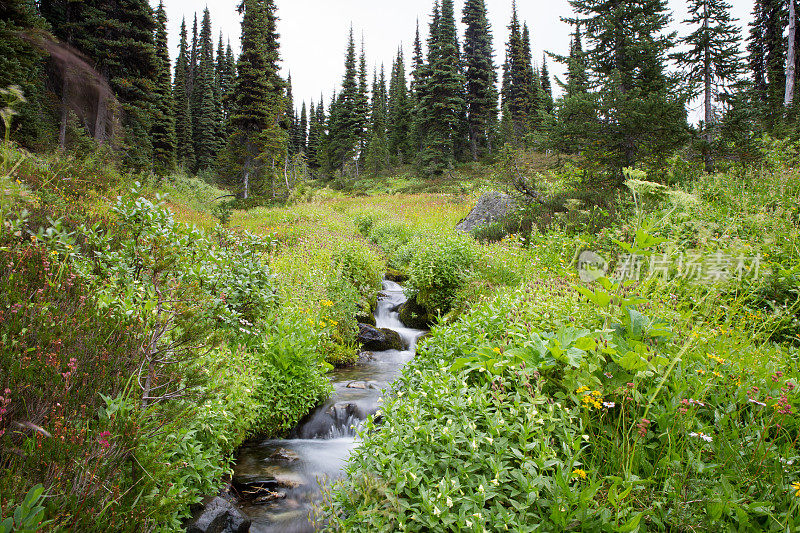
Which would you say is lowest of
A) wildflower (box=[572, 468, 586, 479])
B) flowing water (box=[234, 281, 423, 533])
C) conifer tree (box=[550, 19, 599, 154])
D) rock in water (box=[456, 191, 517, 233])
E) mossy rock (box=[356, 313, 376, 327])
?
flowing water (box=[234, 281, 423, 533])

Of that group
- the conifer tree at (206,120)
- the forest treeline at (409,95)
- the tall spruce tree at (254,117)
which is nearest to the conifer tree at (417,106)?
the forest treeline at (409,95)

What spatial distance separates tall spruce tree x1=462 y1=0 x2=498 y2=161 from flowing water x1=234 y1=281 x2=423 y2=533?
34364 mm

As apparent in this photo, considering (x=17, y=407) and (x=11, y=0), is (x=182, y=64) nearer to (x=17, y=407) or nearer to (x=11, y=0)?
(x=11, y=0)

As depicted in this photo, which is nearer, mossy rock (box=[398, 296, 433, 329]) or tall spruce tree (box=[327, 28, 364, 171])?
mossy rock (box=[398, 296, 433, 329])

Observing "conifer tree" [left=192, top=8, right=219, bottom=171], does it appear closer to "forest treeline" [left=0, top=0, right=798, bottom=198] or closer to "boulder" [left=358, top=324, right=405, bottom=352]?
"forest treeline" [left=0, top=0, right=798, bottom=198]

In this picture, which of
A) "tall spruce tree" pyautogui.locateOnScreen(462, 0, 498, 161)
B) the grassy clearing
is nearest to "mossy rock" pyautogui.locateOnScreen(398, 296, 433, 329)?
the grassy clearing

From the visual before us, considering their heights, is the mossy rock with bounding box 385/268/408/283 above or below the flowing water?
above

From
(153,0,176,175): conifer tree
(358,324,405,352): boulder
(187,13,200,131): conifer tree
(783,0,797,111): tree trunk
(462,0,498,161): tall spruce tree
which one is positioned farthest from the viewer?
(187,13,200,131): conifer tree

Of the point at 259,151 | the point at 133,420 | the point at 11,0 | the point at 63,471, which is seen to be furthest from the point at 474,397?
the point at 259,151

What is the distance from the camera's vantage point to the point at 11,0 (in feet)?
29.0

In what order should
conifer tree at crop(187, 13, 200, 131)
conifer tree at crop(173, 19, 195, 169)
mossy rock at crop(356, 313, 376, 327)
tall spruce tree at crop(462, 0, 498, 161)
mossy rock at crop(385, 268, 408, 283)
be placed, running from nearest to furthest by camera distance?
mossy rock at crop(356, 313, 376, 327), mossy rock at crop(385, 268, 408, 283), tall spruce tree at crop(462, 0, 498, 161), conifer tree at crop(173, 19, 195, 169), conifer tree at crop(187, 13, 200, 131)

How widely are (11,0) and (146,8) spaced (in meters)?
12.0

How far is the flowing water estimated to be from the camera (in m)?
3.57

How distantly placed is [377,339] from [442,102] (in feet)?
103
